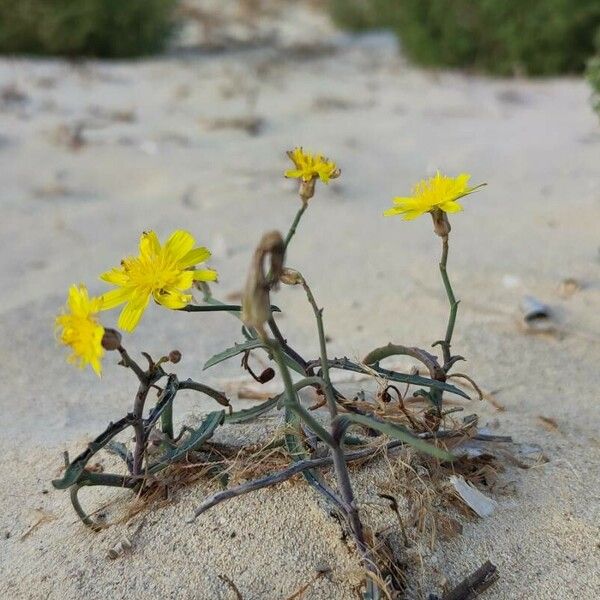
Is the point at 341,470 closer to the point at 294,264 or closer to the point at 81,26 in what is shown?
the point at 294,264

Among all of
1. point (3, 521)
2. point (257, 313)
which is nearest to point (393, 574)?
point (257, 313)

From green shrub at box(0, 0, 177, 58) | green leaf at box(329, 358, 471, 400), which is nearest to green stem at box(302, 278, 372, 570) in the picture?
green leaf at box(329, 358, 471, 400)

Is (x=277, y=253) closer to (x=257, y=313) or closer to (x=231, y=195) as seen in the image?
(x=257, y=313)

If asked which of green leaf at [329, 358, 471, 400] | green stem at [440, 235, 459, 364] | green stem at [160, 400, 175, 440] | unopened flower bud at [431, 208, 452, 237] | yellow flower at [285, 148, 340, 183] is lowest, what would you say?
green stem at [160, 400, 175, 440]

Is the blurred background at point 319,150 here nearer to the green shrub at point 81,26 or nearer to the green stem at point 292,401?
the green shrub at point 81,26

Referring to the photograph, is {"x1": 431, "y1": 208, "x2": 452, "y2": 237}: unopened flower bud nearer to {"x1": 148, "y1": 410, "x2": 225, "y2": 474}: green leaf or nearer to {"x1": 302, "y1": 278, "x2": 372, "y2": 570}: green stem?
{"x1": 302, "y1": 278, "x2": 372, "y2": 570}: green stem
